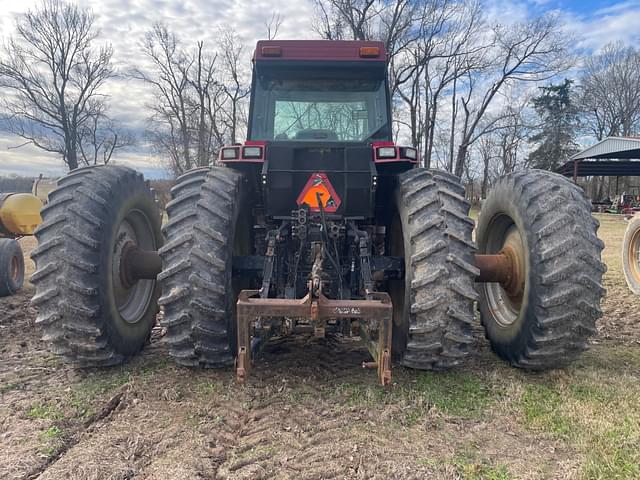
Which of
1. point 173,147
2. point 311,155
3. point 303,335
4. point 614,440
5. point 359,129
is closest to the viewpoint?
point 614,440

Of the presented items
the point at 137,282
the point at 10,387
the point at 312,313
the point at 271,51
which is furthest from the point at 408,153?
the point at 10,387

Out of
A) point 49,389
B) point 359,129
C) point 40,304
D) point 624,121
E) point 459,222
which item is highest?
point 624,121

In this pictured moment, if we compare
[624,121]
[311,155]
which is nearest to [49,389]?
[311,155]

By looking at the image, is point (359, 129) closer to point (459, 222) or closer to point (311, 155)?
point (311, 155)

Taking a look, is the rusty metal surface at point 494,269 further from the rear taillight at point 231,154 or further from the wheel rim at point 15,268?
the wheel rim at point 15,268

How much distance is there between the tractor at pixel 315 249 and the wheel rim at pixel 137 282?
0.02 meters

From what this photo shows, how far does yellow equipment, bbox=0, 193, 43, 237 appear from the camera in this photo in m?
7.90

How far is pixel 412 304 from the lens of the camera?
10.8ft

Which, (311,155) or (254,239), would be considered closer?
(311,155)

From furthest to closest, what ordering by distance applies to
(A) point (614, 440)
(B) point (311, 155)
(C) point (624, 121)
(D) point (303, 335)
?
(C) point (624, 121) → (D) point (303, 335) → (B) point (311, 155) → (A) point (614, 440)

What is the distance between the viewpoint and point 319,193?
4.02 m

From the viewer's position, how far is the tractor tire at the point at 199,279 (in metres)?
3.28

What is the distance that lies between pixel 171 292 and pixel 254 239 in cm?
152

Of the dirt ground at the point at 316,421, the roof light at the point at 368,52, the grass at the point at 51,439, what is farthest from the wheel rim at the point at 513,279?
the grass at the point at 51,439
